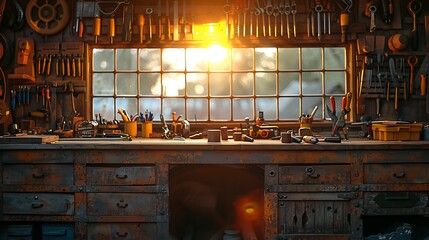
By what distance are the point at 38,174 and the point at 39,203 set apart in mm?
206

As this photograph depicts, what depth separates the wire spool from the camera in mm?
3953

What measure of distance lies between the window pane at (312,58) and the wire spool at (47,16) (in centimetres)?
213

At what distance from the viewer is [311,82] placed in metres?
4.06

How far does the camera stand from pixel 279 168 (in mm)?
3150

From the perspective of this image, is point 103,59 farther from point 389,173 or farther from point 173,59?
point 389,173

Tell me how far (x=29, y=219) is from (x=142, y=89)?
4.82ft

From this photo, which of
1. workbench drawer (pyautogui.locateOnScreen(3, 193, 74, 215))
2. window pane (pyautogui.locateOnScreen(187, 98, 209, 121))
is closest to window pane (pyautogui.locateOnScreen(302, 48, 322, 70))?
window pane (pyautogui.locateOnScreen(187, 98, 209, 121))

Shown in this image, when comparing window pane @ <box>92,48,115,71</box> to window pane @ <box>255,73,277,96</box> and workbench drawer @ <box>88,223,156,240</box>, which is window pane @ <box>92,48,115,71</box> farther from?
workbench drawer @ <box>88,223,156,240</box>

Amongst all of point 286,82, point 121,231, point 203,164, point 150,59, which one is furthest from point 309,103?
point 121,231

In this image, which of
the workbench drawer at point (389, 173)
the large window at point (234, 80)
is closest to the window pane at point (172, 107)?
the large window at point (234, 80)

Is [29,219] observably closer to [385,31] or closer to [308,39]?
[308,39]

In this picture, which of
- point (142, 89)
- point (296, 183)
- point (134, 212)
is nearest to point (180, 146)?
point (134, 212)

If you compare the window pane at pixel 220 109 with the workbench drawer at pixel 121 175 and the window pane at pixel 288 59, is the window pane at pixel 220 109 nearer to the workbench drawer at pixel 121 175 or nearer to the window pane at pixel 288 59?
the window pane at pixel 288 59

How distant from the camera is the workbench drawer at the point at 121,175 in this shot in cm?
318
